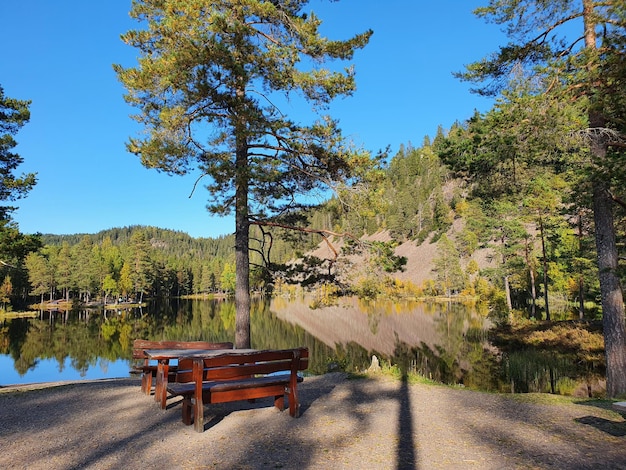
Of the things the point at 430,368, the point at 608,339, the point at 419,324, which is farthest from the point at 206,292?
the point at 608,339

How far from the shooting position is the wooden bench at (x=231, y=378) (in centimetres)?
533

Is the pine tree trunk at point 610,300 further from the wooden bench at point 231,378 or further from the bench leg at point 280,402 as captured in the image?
the bench leg at point 280,402

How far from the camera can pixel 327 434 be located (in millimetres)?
5199

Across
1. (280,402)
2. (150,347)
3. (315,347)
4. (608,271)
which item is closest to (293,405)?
(280,402)

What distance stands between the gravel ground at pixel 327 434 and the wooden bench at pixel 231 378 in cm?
28

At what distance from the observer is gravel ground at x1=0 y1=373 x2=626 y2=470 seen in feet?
14.4

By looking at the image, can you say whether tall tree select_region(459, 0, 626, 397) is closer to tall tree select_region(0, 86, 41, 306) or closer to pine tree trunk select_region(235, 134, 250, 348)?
pine tree trunk select_region(235, 134, 250, 348)

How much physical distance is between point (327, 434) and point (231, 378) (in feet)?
4.89

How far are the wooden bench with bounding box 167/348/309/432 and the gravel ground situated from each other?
284 mm

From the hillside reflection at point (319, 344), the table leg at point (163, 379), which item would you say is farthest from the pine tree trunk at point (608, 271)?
the table leg at point (163, 379)

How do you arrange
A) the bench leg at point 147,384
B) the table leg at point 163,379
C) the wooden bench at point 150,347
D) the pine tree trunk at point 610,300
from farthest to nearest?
the pine tree trunk at point 610,300
the bench leg at point 147,384
the wooden bench at point 150,347
the table leg at point 163,379

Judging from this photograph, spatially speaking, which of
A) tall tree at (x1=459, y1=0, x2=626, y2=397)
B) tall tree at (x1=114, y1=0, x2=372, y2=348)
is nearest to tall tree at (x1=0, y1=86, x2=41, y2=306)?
tall tree at (x1=114, y1=0, x2=372, y2=348)

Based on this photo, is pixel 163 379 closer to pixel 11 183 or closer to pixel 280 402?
pixel 280 402

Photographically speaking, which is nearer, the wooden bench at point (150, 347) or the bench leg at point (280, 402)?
the bench leg at point (280, 402)
